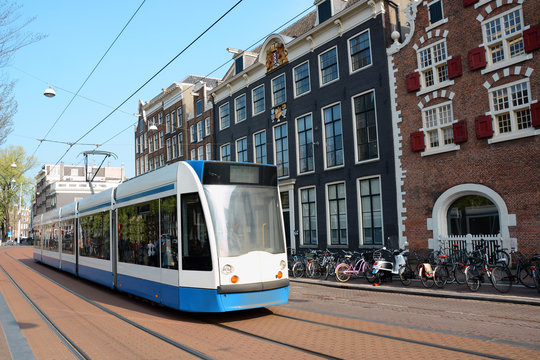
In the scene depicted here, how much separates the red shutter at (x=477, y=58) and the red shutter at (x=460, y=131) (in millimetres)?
1948

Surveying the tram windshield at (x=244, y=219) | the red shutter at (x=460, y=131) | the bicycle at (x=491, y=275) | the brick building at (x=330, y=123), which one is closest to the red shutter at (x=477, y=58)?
the red shutter at (x=460, y=131)

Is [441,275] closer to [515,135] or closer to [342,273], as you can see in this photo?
→ [342,273]

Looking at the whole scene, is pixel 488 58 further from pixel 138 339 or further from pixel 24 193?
pixel 24 193

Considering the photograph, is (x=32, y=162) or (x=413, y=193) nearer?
(x=413, y=193)

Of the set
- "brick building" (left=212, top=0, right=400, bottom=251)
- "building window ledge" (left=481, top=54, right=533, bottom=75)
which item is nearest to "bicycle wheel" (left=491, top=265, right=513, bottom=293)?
"brick building" (left=212, top=0, right=400, bottom=251)

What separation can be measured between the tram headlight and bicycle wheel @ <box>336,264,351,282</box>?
7.85 meters

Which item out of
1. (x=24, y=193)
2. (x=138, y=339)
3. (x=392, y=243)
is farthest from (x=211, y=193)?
(x=24, y=193)

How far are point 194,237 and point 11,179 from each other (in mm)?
65899

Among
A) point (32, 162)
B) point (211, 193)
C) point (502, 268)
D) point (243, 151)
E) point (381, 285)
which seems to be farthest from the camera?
point (32, 162)

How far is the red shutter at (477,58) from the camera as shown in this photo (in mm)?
15523

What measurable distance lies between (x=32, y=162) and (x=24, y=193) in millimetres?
9825

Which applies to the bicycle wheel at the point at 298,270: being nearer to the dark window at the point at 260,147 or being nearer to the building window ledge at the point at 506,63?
the building window ledge at the point at 506,63

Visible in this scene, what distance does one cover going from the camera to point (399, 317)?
27.5 feet

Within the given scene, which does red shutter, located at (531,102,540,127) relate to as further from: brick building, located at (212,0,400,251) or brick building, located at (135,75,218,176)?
brick building, located at (135,75,218,176)
